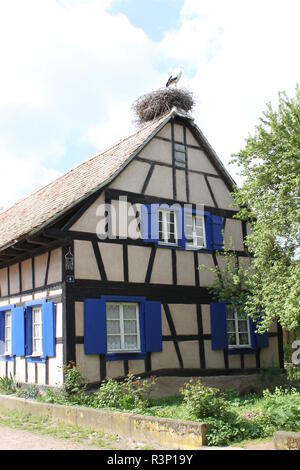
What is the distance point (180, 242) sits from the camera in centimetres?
1395

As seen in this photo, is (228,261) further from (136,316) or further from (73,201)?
(73,201)

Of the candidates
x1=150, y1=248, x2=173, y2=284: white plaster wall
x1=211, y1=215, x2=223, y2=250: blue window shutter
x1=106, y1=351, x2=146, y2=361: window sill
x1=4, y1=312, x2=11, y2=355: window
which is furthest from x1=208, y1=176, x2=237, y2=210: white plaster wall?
x1=4, y1=312, x2=11, y2=355: window

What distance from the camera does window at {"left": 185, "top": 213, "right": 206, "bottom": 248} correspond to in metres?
14.3

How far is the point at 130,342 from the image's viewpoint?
12594 mm

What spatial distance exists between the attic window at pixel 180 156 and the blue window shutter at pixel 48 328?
17.3ft

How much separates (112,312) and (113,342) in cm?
68

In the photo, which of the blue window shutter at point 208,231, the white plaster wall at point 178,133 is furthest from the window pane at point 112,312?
the white plaster wall at point 178,133

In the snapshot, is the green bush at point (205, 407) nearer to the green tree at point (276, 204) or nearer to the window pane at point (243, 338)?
the green tree at point (276, 204)

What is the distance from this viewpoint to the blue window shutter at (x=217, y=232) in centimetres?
1462

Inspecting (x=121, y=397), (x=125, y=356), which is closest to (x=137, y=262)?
(x=125, y=356)

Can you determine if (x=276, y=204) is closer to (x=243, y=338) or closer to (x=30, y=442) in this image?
(x=243, y=338)

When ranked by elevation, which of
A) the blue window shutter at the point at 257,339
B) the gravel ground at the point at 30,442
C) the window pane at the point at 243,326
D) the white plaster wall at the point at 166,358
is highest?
the window pane at the point at 243,326

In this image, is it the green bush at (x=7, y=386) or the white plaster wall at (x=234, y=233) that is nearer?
the green bush at (x=7, y=386)
